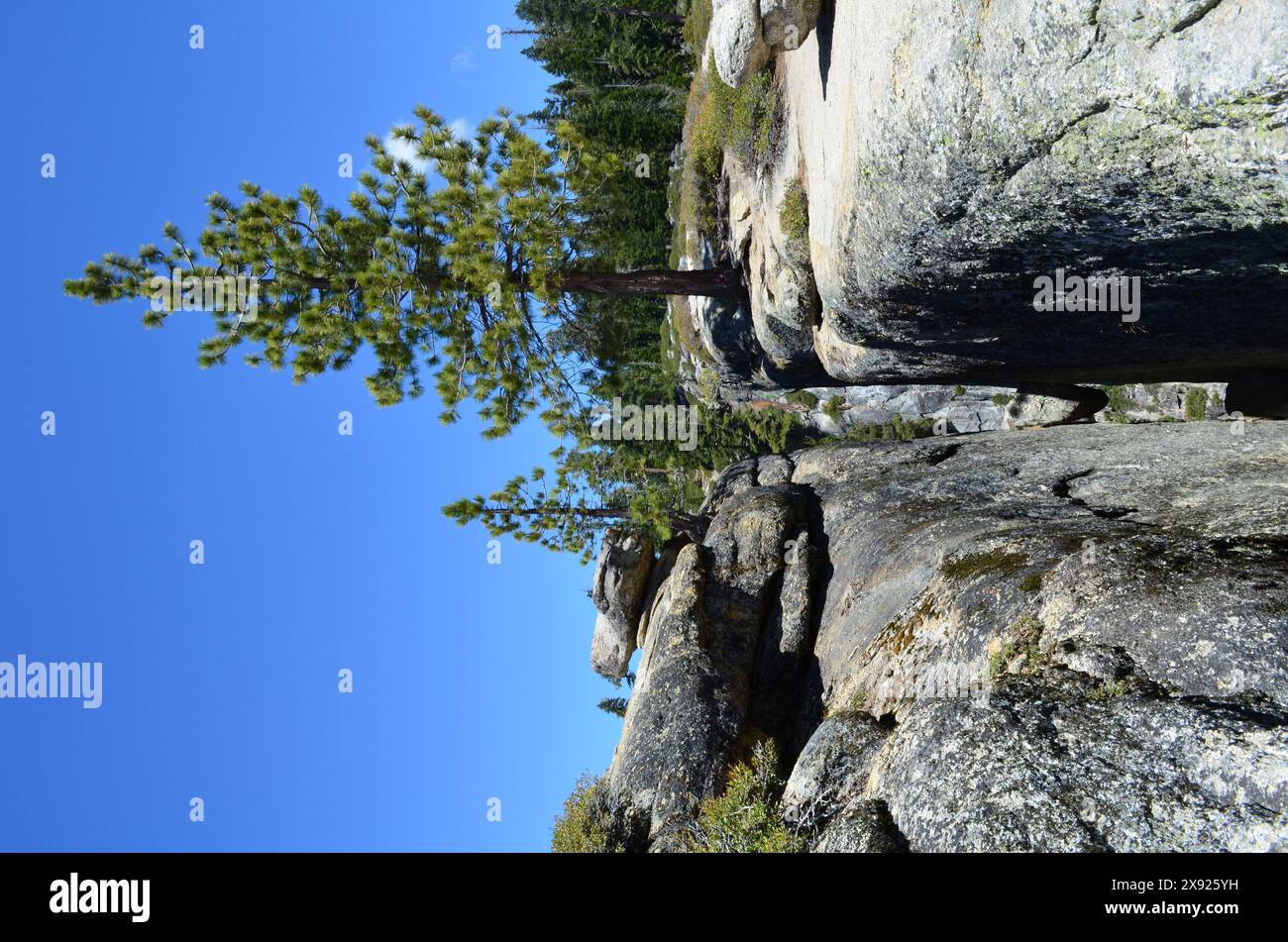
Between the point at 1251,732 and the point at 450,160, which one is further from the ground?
the point at 450,160

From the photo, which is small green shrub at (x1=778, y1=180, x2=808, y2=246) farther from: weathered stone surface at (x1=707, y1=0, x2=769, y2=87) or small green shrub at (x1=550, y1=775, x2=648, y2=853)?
small green shrub at (x1=550, y1=775, x2=648, y2=853)

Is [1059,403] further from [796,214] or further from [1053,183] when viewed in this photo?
[1053,183]

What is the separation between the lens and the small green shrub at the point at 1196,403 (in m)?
24.2

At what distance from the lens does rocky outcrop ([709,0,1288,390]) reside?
864 cm

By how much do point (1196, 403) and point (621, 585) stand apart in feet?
57.7

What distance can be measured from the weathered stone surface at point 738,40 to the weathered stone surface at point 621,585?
13.3 m

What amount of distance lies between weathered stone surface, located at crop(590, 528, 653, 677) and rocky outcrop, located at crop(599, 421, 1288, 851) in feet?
13.1

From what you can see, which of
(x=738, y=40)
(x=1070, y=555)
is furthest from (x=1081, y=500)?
(x=738, y=40)

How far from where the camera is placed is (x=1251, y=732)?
24.0 feet

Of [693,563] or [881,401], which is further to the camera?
[881,401]

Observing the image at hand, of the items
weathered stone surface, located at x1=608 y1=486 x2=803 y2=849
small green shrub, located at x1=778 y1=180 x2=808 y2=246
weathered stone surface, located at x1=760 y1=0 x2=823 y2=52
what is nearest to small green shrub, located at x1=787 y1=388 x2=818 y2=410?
weathered stone surface, located at x1=608 y1=486 x2=803 y2=849

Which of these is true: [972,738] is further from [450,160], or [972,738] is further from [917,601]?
[450,160]
